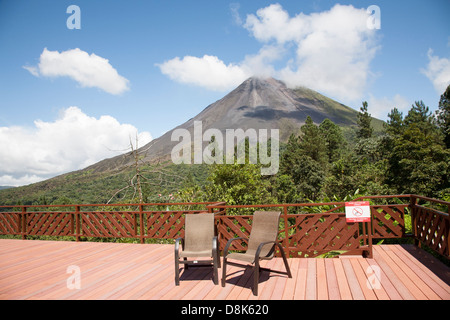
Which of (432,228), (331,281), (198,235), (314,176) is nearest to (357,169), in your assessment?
(314,176)

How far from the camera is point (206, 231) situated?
4250mm

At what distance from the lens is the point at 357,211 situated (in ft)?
14.9

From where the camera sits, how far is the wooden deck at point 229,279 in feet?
10.6

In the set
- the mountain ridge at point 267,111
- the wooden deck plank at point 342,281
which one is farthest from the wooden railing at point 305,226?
the mountain ridge at point 267,111

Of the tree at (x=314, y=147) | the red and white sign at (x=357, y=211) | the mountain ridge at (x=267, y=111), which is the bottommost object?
the red and white sign at (x=357, y=211)

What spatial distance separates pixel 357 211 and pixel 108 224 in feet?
17.6

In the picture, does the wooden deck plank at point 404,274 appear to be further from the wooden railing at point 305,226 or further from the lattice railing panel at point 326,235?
the lattice railing panel at point 326,235

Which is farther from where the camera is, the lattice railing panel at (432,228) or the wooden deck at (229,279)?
the lattice railing panel at (432,228)

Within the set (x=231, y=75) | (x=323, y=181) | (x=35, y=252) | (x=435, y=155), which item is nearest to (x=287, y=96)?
(x=231, y=75)

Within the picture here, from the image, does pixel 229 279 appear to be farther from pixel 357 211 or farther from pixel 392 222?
pixel 392 222

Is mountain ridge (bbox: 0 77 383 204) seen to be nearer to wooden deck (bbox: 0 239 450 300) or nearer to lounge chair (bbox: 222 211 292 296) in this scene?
wooden deck (bbox: 0 239 450 300)

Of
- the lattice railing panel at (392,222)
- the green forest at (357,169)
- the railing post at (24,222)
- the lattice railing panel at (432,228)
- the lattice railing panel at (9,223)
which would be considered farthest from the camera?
the green forest at (357,169)

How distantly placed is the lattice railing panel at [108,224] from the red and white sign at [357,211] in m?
4.68
